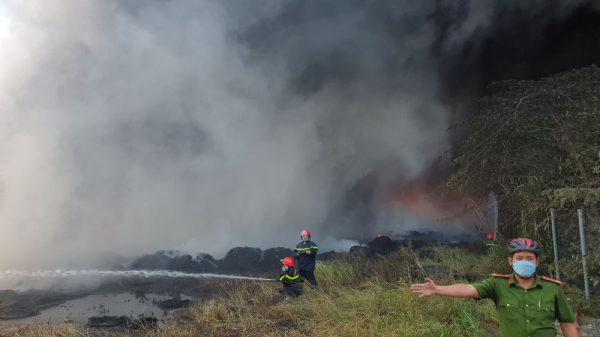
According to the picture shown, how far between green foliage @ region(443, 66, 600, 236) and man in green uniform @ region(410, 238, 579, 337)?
19.4 ft

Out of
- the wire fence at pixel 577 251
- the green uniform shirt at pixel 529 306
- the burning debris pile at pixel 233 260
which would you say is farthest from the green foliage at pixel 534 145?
the burning debris pile at pixel 233 260

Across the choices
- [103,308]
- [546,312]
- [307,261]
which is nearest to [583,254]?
[546,312]

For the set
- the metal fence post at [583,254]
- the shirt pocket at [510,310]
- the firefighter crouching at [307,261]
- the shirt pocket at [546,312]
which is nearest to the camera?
the shirt pocket at [546,312]

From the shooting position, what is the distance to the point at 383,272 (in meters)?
12.0

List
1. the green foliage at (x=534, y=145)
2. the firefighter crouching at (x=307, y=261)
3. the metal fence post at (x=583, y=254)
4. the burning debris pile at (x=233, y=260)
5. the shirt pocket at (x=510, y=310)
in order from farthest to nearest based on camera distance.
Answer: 1. the burning debris pile at (x=233, y=260)
2. the firefighter crouching at (x=307, y=261)
3. the green foliage at (x=534, y=145)
4. the metal fence post at (x=583, y=254)
5. the shirt pocket at (x=510, y=310)

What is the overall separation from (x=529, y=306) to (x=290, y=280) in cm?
820

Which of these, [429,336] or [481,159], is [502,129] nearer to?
[481,159]

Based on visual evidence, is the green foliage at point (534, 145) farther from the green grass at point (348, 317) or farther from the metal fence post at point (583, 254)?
the green grass at point (348, 317)

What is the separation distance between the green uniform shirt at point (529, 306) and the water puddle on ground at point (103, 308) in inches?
425

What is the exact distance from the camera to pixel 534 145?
11430mm

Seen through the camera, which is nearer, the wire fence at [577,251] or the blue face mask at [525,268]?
the blue face mask at [525,268]

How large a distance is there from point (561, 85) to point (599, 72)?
3.65ft

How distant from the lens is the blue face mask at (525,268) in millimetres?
3769

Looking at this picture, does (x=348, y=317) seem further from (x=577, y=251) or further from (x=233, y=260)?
(x=233, y=260)
